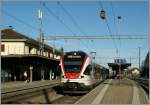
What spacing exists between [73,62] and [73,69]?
0.61 m

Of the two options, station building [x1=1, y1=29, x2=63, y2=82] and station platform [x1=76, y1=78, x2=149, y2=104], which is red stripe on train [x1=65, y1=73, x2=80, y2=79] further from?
station building [x1=1, y1=29, x2=63, y2=82]

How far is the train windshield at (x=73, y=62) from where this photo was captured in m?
27.9

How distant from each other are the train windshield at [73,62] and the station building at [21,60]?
21809 millimetres

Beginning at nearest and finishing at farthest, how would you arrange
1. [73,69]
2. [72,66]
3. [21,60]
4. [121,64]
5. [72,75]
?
[72,75] < [73,69] < [72,66] < [121,64] < [21,60]

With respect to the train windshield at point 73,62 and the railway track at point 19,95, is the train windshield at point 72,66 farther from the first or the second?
the railway track at point 19,95

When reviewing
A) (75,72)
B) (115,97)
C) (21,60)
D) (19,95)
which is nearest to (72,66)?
(75,72)

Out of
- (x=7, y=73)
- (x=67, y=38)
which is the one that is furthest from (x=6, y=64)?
(x=67, y=38)

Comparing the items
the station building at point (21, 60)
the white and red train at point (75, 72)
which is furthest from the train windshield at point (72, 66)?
the station building at point (21, 60)

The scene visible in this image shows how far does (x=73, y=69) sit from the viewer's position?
27.8 metres

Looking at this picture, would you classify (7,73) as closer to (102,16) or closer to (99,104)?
(102,16)

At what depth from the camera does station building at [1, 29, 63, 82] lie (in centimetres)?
5334

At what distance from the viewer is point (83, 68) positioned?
2791 centimetres

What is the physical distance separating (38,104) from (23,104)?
67 centimetres

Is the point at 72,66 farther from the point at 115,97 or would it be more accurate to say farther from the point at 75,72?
the point at 115,97
